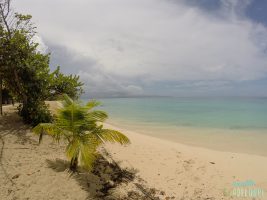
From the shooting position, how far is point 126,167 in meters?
7.86

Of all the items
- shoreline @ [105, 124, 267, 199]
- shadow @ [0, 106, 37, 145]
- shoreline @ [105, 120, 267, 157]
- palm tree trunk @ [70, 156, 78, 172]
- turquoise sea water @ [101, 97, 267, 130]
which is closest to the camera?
palm tree trunk @ [70, 156, 78, 172]

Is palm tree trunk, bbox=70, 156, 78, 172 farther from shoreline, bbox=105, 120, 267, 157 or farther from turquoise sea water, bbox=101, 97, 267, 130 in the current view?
shoreline, bbox=105, 120, 267, 157

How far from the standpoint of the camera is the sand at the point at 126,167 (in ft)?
19.1

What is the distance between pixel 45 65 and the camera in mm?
9703

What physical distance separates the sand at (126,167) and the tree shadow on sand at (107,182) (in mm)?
25

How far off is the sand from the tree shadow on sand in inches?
1.0

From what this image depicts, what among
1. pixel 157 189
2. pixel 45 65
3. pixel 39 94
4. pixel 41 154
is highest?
pixel 45 65

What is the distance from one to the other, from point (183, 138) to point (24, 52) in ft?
30.1

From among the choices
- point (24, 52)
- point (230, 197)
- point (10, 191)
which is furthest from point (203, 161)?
point (24, 52)

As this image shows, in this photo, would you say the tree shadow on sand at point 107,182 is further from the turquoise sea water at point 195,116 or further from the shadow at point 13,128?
the turquoise sea water at point 195,116

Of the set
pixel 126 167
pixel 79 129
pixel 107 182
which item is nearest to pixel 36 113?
pixel 79 129

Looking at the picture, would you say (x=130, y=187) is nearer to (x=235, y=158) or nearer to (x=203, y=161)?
(x=203, y=161)

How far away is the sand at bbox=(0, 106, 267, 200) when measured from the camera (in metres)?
5.82

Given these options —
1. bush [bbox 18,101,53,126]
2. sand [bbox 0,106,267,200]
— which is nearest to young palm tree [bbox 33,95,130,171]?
sand [bbox 0,106,267,200]
